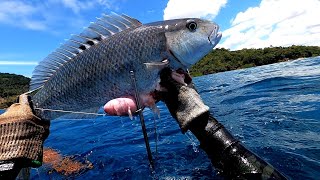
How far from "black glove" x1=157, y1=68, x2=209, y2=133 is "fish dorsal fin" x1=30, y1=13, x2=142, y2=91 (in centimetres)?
87

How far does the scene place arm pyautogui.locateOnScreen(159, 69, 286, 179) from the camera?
3.17 metres

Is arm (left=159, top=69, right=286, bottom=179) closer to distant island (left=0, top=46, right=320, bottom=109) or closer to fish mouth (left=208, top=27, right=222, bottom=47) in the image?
fish mouth (left=208, top=27, right=222, bottom=47)

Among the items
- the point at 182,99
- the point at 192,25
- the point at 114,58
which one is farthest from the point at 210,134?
the point at 114,58

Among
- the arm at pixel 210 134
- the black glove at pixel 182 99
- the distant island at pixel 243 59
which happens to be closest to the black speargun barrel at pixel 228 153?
the arm at pixel 210 134

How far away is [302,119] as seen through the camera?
25.3ft

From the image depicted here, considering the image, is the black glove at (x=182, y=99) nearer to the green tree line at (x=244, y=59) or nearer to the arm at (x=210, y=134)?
the arm at (x=210, y=134)

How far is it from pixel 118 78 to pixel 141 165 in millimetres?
3191

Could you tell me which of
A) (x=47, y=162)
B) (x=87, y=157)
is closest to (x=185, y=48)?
(x=87, y=157)

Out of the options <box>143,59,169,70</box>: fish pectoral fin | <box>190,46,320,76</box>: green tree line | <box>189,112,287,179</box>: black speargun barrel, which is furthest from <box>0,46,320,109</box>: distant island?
<box>143,59,169,70</box>: fish pectoral fin

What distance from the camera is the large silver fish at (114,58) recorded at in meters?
3.27

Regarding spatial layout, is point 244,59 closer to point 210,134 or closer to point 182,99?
point 210,134

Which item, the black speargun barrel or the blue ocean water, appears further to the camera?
the blue ocean water

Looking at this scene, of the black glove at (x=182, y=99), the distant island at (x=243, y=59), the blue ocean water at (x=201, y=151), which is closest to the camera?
the black glove at (x=182, y=99)

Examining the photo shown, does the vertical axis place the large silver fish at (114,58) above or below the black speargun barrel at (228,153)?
above
